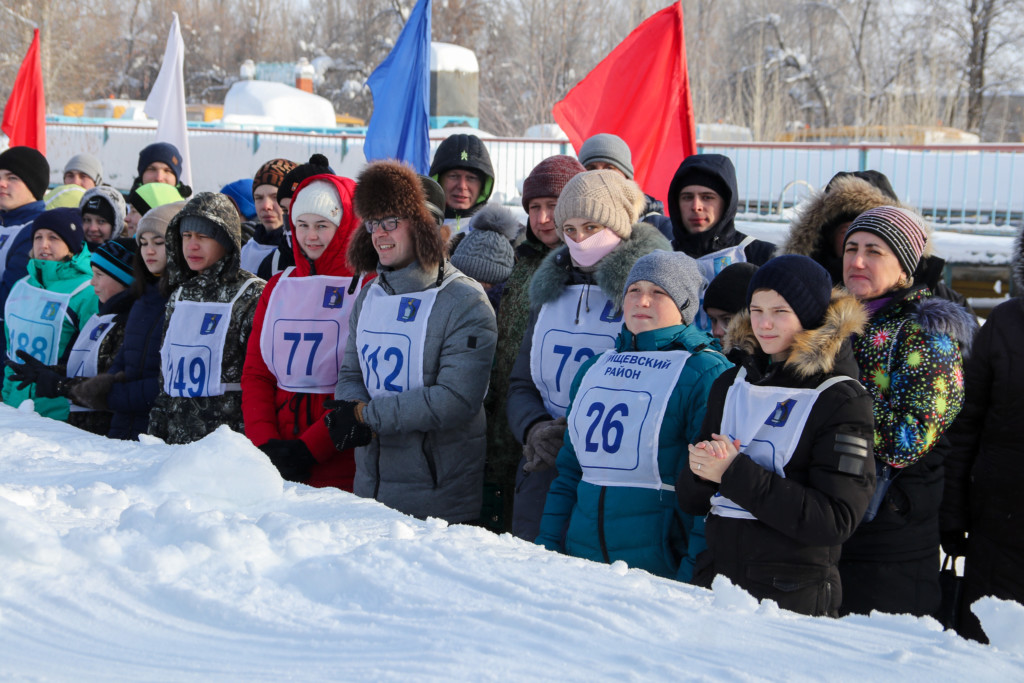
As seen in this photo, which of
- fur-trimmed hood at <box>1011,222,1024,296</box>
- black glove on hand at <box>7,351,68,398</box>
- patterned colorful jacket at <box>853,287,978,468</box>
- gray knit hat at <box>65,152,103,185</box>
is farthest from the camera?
gray knit hat at <box>65,152,103,185</box>

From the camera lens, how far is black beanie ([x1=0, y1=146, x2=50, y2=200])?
6.59 metres

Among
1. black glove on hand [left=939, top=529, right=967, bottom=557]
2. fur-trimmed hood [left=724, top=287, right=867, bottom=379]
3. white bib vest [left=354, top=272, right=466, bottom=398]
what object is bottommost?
black glove on hand [left=939, top=529, right=967, bottom=557]

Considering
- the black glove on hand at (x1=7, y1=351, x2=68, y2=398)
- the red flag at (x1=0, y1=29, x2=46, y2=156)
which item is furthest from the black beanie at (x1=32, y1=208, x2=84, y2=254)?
the red flag at (x1=0, y1=29, x2=46, y2=156)

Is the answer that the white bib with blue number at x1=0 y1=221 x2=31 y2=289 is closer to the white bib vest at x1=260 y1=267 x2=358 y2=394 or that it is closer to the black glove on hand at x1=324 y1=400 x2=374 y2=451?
the white bib vest at x1=260 y1=267 x2=358 y2=394

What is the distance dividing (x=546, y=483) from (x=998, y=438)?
→ 1.51 metres

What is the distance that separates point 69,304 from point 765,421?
393 centimetres

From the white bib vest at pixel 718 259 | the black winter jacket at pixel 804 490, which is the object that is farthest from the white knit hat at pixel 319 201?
the black winter jacket at pixel 804 490

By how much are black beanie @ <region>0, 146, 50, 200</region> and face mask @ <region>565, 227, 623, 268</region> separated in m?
4.52

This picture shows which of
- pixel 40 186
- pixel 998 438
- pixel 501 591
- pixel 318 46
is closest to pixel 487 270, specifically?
pixel 998 438

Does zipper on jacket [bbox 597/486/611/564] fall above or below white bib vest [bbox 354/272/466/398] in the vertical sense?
below

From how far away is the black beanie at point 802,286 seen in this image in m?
2.81

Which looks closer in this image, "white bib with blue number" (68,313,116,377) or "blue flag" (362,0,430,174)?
"white bib with blue number" (68,313,116,377)

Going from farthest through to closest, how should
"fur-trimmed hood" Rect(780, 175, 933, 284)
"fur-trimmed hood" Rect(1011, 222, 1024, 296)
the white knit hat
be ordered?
the white knit hat
"fur-trimmed hood" Rect(780, 175, 933, 284)
"fur-trimmed hood" Rect(1011, 222, 1024, 296)

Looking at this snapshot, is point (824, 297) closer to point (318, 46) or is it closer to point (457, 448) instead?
point (457, 448)
